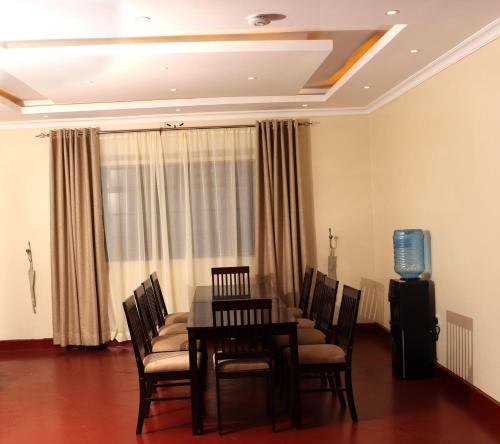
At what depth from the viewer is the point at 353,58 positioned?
532 cm

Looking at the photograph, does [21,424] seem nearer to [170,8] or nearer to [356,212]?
[170,8]

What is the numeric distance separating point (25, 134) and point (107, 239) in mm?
1526

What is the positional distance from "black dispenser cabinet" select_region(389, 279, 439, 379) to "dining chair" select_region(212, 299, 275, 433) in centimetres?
137

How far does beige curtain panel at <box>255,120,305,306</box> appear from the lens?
6605 millimetres

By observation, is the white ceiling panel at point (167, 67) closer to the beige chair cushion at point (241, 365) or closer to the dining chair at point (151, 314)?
the dining chair at point (151, 314)

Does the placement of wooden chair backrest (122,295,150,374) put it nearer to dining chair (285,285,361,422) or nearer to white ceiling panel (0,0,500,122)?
dining chair (285,285,361,422)

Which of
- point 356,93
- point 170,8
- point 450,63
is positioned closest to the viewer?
point 170,8

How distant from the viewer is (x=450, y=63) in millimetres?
4543

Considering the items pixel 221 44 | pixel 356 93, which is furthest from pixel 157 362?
pixel 356 93

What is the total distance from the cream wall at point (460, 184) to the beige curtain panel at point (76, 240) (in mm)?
3315

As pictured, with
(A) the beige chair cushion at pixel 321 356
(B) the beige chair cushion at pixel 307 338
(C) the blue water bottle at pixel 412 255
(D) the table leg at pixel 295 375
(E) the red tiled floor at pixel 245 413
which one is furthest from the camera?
(C) the blue water bottle at pixel 412 255

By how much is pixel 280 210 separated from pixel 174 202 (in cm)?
121

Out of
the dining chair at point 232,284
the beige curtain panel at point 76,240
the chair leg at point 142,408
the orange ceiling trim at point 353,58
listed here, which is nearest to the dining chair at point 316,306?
the dining chair at point 232,284

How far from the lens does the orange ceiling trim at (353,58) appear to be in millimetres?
4598
